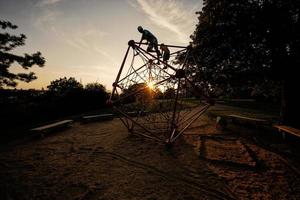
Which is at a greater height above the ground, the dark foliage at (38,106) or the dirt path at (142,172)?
the dark foliage at (38,106)

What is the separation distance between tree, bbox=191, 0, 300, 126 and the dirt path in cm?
339

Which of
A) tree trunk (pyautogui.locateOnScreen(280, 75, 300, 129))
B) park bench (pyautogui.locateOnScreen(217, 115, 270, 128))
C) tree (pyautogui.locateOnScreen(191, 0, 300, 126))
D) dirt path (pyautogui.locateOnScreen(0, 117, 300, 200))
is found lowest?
dirt path (pyautogui.locateOnScreen(0, 117, 300, 200))

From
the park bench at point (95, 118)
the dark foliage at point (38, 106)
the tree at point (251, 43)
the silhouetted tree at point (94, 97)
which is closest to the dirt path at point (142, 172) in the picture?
the tree at point (251, 43)

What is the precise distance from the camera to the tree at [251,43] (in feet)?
24.4

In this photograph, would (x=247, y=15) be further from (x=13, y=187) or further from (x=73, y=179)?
(x=13, y=187)

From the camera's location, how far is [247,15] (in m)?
7.82

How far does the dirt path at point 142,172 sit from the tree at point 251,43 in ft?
11.1

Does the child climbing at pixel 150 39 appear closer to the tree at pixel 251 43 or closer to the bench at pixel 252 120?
the tree at pixel 251 43

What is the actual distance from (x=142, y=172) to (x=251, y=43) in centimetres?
746

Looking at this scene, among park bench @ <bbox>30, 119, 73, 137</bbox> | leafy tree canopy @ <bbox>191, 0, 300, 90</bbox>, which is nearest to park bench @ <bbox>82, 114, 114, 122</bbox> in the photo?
park bench @ <bbox>30, 119, 73, 137</bbox>

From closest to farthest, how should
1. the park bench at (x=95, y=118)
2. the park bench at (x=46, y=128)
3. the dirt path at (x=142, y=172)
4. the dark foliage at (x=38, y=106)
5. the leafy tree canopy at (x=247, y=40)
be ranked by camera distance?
the dirt path at (x=142, y=172)
the leafy tree canopy at (x=247, y=40)
the park bench at (x=46, y=128)
the dark foliage at (x=38, y=106)
the park bench at (x=95, y=118)

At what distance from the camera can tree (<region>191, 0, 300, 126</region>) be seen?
24.4 feet

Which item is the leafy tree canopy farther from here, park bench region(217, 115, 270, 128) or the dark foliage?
the dark foliage

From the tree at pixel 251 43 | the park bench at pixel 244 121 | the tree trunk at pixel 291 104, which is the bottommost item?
the park bench at pixel 244 121
